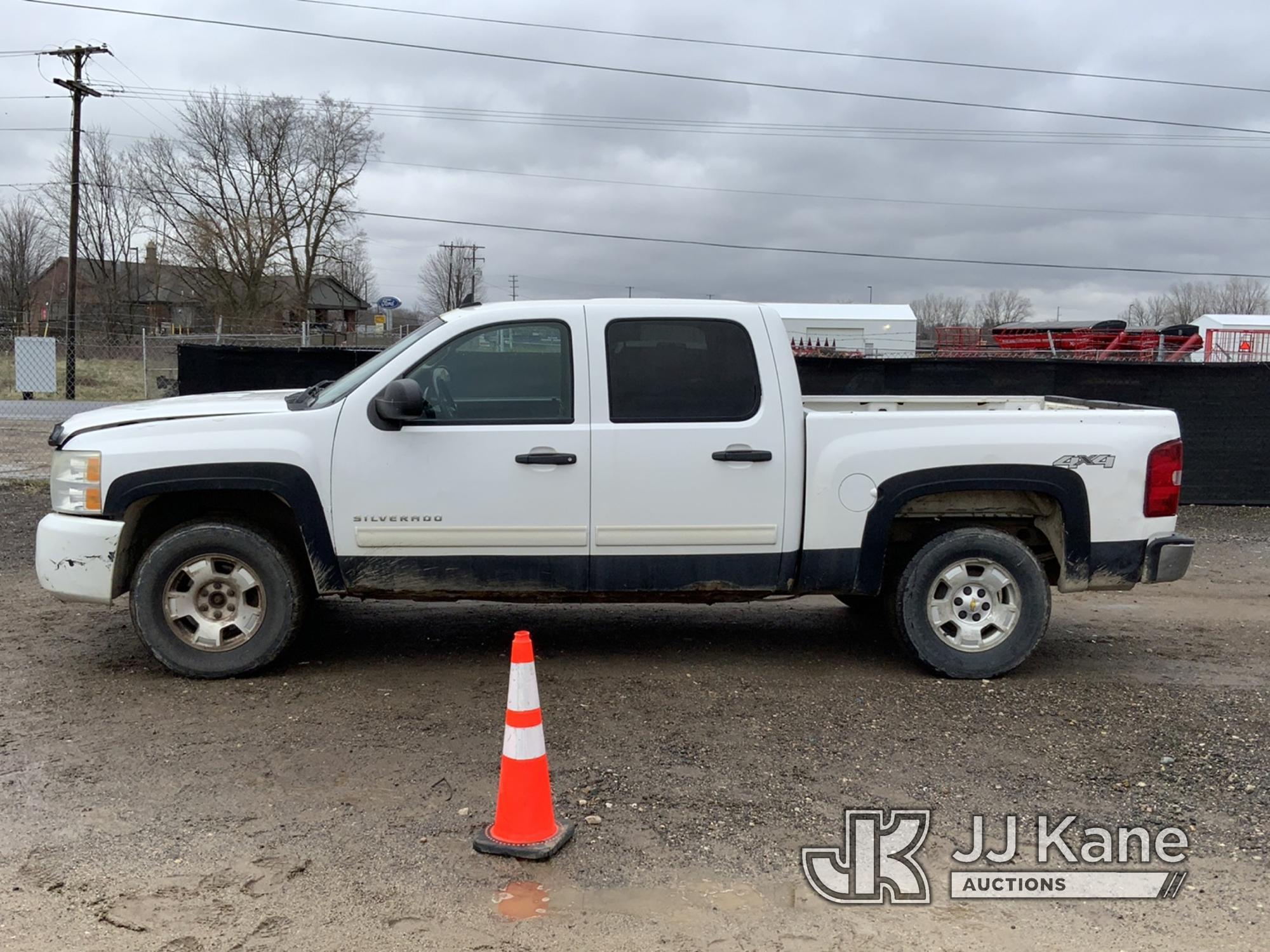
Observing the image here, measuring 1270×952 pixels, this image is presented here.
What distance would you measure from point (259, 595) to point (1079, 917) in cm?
403

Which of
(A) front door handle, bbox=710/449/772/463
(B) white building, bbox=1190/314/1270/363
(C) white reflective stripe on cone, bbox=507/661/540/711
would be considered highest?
(B) white building, bbox=1190/314/1270/363

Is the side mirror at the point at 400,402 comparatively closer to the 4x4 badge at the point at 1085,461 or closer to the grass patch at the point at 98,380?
the 4x4 badge at the point at 1085,461

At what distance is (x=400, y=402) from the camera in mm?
5336

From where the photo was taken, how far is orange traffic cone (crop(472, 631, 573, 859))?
3809mm

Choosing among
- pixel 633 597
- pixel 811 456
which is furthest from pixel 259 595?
pixel 811 456

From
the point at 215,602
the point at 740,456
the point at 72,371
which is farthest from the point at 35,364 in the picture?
the point at 740,456

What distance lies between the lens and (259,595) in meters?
5.64

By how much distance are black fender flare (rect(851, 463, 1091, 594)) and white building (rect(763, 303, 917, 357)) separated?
27651 millimetres

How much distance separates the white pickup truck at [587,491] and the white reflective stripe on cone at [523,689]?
1697 millimetres

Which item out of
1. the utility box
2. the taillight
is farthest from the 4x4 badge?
the utility box

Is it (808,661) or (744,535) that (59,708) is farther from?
(808,661)

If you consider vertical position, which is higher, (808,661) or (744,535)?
(744,535)

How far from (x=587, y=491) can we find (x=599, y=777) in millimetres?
1577

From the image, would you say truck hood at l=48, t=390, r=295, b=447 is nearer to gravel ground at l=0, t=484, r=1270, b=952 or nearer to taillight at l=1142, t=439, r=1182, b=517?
gravel ground at l=0, t=484, r=1270, b=952
